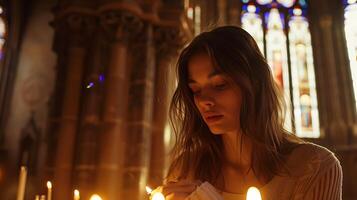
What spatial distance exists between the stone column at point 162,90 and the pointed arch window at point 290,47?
4.67 meters

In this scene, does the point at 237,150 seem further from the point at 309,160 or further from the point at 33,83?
the point at 33,83

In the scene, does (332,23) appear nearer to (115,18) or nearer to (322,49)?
(322,49)

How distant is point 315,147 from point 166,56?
135 inches

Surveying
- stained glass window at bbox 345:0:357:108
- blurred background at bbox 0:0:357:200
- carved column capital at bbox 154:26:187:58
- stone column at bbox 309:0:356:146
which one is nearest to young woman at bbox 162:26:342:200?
blurred background at bbox 0:0:357:200

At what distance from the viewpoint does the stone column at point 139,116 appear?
355cm

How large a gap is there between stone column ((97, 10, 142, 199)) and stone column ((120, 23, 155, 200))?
2.2 inches

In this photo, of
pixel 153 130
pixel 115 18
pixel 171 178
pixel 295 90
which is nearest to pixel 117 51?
pixel 115 18

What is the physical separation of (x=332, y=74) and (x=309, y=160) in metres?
7.89

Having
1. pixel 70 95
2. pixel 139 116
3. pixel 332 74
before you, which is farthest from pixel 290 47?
pixel 70 95

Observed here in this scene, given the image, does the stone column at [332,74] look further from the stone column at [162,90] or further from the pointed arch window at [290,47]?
the stone column at [162,90]

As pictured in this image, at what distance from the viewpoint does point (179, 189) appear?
32.3 inches

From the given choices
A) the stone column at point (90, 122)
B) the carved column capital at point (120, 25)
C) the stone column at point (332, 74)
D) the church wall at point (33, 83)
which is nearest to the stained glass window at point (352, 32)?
the stone column at point (332, 74)

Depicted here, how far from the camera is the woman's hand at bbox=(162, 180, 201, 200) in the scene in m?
0.80

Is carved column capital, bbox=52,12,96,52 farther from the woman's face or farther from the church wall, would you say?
the woman's face
